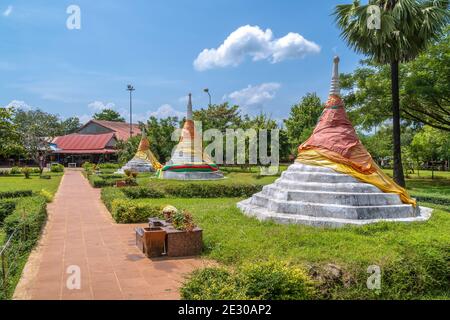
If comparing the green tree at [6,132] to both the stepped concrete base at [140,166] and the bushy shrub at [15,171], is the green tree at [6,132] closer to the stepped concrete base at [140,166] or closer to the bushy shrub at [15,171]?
the stepped concrete base at [140,166]

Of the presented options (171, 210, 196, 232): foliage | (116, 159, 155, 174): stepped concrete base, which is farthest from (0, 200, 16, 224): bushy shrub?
(116, 159, 155, 174): stepped concrete base

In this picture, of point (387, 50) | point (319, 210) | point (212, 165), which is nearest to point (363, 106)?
point (387, 50)

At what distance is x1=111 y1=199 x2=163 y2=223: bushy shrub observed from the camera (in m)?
11.7

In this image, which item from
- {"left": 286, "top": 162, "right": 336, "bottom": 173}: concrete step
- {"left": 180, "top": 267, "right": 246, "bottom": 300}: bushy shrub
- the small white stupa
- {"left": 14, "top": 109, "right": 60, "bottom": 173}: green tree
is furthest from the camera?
{"left": 14, "top": 109, "right": 60, "bottom": 173}: green tree

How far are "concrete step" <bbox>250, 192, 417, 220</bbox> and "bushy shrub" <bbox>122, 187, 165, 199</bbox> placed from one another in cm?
900

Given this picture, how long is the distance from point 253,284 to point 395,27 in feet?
46.0

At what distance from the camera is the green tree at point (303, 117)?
39000 mm

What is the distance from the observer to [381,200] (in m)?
9.46

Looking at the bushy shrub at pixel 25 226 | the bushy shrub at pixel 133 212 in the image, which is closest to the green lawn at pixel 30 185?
the bushy shrub at pixel 133 212

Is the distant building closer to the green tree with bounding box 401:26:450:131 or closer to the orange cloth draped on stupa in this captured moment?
the green tree with bounding box 401:26:450:131

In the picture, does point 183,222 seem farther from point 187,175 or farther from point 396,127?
point 187,175

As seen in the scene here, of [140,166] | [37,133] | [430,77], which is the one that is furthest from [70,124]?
[430,77]
